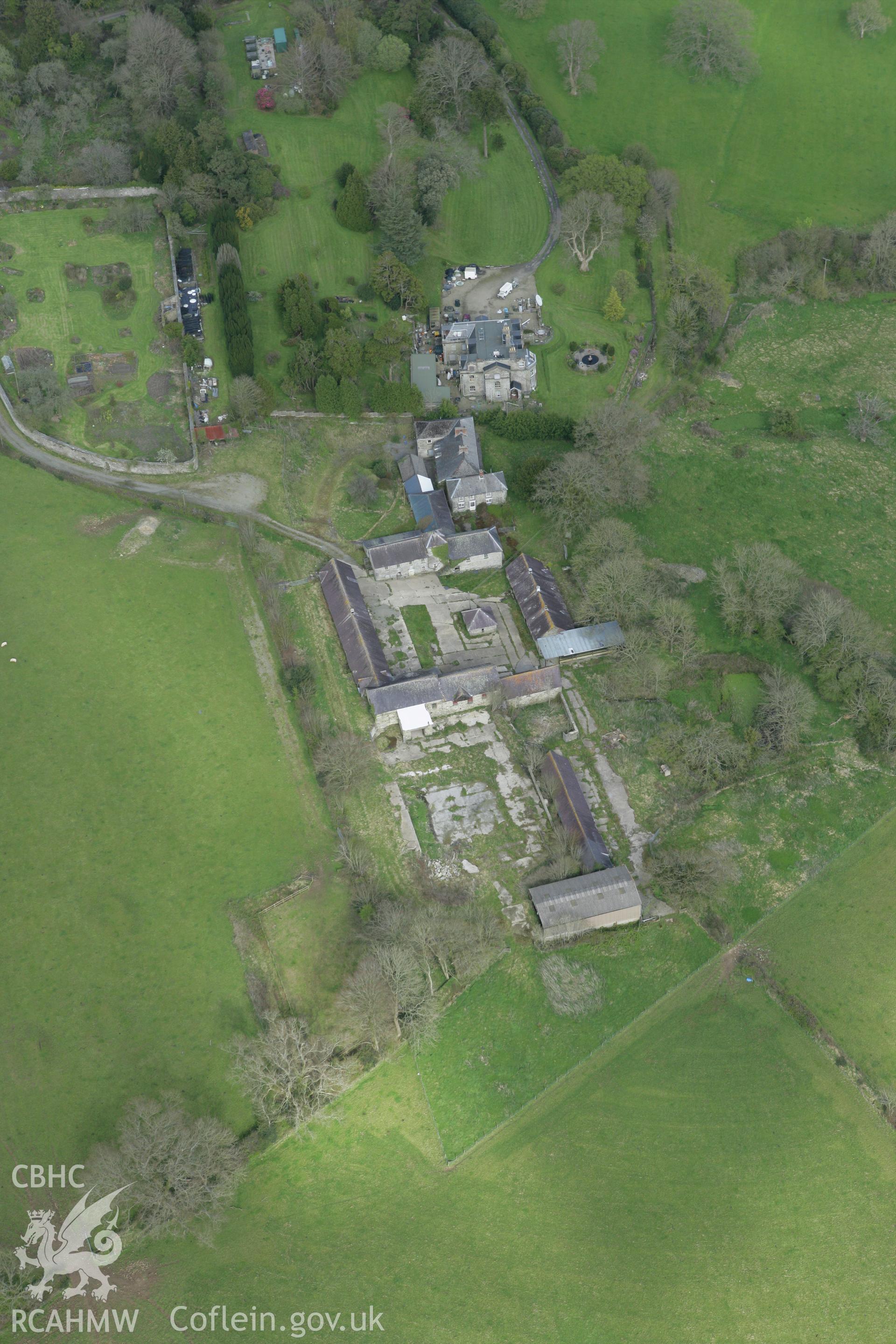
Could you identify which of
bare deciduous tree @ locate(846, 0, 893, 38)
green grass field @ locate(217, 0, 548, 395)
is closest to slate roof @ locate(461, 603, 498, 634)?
green grass field @ locate(217, 0, 548, 395)

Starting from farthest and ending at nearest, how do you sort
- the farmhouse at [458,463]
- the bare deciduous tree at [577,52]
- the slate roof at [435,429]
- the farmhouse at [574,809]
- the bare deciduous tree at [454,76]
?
the bare deciduous tree at [577,52], the bare deciduous tree at [454,76], the slate roof at [435,429], the farmhouse at [458,463], the farmhouse at [574,809]

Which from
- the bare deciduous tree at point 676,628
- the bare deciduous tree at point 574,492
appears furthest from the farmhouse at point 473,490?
the bare deciduous tree at point 676,628

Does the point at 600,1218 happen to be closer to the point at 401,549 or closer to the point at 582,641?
the point at 582,641

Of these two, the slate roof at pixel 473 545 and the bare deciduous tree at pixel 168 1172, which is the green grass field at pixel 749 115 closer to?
the slate roof at pixel 473 545

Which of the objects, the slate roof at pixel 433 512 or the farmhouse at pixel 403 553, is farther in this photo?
the slate roof at pixel 433 512

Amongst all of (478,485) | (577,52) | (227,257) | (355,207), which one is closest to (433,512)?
(478,485)
